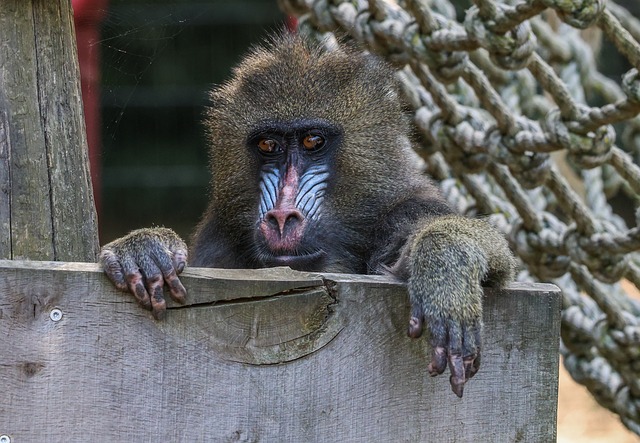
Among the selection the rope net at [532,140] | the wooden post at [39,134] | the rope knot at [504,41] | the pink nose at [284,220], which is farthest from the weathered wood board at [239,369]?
the rope knot at [504,41]

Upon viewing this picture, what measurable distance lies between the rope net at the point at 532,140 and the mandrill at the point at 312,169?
423 mm

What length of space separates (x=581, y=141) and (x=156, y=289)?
230 centimetres

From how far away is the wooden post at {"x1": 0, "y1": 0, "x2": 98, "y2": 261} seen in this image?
2.88 metres

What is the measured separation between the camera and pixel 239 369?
242cm

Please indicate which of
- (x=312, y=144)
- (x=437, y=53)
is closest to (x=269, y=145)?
(x=312, y=144)

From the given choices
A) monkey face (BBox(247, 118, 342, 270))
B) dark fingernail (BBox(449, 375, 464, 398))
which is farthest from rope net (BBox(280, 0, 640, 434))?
dark fingernail (BBox(449, 375, 464, 398))

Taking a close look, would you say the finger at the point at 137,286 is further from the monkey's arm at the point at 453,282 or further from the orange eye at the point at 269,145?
the orange eye at the point at 269,145

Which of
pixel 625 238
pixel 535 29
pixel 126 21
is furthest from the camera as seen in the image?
pixel 535 29

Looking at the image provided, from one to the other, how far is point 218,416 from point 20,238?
884 mm

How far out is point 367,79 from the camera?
12.7 feet

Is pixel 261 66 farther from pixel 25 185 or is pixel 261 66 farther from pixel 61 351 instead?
pixel 61 351

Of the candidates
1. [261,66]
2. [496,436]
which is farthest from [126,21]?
[496,436]

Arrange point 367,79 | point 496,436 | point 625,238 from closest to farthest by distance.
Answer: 1. point 496,436
2. point 367,79
3. point 625,238

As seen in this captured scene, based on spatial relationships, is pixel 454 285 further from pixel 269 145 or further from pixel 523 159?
pixel 523 159
